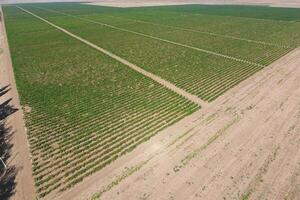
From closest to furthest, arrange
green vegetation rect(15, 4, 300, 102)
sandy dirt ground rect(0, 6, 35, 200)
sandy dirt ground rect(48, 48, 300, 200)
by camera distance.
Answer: sandy dirt ground rect(48, 48, 300, 200), sandy dirt ground rect(0, 6, 35, 200), green vegetation rect(15, 4, 300, 102)

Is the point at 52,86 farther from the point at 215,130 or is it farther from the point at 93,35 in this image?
the point at 93,35

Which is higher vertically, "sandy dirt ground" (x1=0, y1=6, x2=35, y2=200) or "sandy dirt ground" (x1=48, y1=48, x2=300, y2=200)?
"sandy dirt ground" (x1=48, y1=48, x2=300, y2=200)

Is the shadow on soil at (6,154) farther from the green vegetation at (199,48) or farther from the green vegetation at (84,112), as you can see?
the green vegetation at (199,48)

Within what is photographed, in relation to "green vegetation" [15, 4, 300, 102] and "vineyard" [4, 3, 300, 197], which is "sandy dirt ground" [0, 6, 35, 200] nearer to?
"vineyard" [4, 3, 300, 197]

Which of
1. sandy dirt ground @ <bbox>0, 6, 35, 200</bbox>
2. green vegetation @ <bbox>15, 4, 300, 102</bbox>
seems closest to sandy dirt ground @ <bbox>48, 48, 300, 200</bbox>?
sandy dirt ground @ <bbox>0, 6, 35, 200</bbox>

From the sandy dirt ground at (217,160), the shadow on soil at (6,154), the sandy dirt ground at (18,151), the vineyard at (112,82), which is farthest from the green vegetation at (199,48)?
the shadow on soil at (6,154)

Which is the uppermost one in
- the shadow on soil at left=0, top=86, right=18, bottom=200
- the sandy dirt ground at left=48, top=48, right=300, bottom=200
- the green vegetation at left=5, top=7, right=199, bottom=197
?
the sandy dirt ground at left=48, top=48, right=300, bottom=200

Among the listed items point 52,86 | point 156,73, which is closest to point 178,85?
point 156,73
